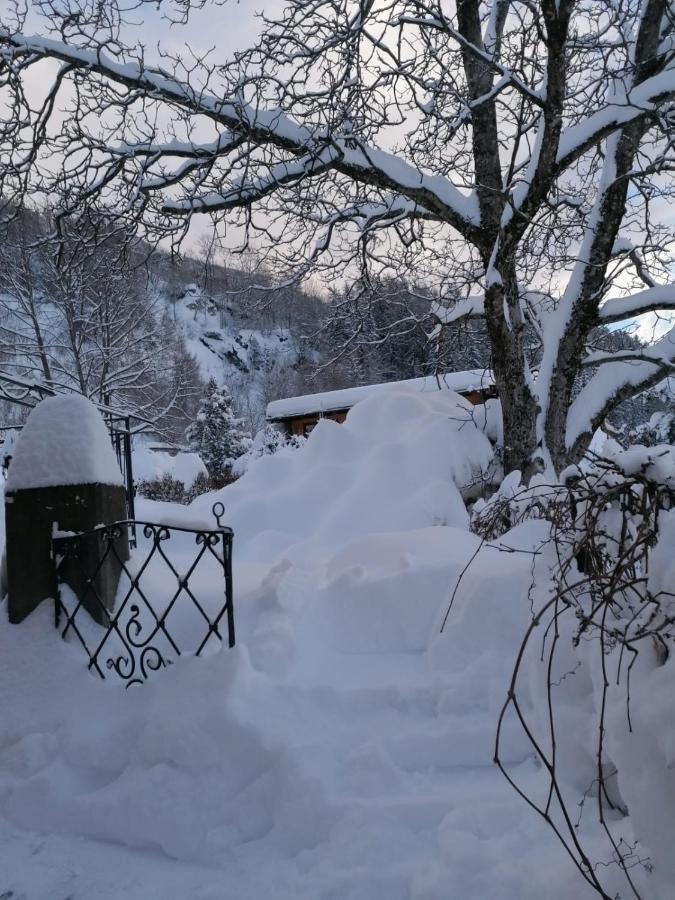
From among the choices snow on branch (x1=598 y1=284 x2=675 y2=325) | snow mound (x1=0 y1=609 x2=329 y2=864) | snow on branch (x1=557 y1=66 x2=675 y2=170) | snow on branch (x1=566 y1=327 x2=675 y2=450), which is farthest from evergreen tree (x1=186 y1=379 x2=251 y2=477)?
snow mound (x1=0 y1=609 x2=329 y2=864)

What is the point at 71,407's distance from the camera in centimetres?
373

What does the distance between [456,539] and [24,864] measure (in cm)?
337

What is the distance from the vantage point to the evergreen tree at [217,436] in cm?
2350

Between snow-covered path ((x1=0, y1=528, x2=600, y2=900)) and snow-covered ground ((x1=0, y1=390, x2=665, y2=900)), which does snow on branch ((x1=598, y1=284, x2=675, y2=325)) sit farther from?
snow-covered path ((x1=0, y1=528, x2=600, y2=900))

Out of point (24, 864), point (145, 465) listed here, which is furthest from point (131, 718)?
point (145, 465)

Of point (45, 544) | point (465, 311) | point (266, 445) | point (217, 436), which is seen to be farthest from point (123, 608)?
point (217, 436)

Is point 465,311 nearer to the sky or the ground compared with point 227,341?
nearer to the ground

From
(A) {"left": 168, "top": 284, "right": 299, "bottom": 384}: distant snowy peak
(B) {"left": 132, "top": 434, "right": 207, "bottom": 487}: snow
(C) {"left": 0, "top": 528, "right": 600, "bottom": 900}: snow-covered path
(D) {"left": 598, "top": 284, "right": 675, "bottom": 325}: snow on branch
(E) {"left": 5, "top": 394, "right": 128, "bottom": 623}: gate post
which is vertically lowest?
(B) {"left": 132, "top": 434, "right": 207, "bottom": 487}: snow

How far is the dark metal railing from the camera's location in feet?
10.4

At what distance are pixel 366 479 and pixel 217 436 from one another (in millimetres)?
16211

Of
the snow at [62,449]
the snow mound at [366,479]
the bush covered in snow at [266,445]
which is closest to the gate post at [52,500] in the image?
the snow at [62,449]

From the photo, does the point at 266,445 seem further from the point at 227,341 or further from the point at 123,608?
the point at 227,341

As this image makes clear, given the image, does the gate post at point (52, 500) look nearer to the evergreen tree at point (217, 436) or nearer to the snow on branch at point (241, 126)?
the snow on branch at point (241, 126)

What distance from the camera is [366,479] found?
8.66 m
